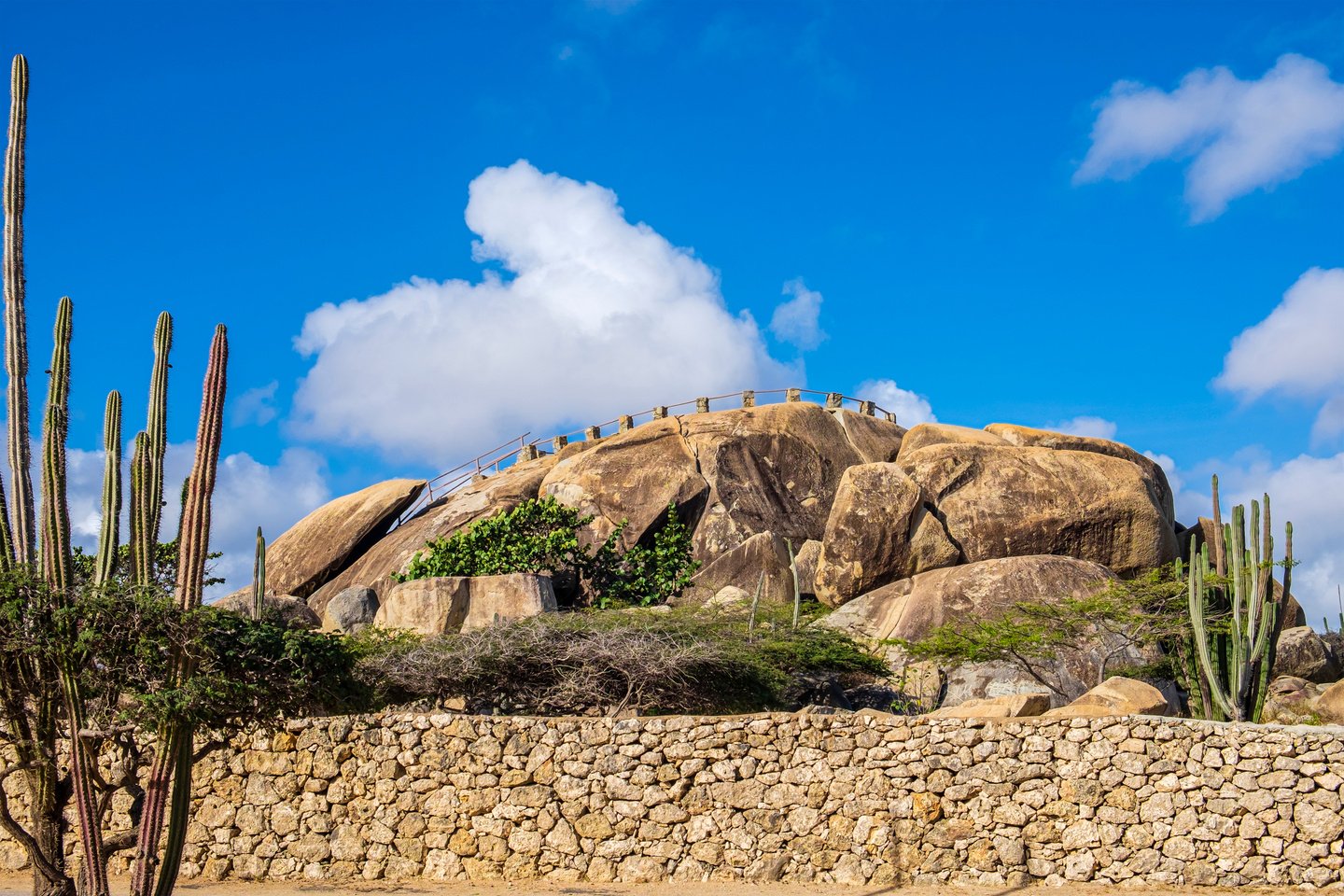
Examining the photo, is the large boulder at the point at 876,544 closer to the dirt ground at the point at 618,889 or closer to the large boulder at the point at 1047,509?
the large boulder at the point at 1047,509

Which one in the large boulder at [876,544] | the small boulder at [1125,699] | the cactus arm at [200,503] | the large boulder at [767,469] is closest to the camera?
the cactus arm at [200,503]

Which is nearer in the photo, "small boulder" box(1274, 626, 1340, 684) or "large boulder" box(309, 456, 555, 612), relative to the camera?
"small boulder" box(1274, 626, 1340, 684)

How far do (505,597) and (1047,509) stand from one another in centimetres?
1233

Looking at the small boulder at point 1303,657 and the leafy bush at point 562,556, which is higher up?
the leafy bush at point 562,556

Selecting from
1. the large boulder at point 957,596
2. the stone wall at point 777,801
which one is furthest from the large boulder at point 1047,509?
the stone wall at point 777,801

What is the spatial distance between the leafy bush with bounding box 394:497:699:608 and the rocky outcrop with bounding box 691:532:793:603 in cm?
78

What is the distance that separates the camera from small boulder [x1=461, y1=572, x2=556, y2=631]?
25.8m

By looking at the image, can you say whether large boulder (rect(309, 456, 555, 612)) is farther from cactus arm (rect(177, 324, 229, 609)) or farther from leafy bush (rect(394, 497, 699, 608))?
cactus arm (rect(177, 324, 229, 609))

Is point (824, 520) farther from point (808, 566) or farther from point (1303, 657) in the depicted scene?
point (1303, 657)

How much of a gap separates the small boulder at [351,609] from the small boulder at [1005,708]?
17.0 m

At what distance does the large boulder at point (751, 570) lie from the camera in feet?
102

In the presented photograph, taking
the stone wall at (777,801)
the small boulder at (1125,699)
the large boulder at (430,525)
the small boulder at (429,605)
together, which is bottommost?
the stone wall at (777,801)

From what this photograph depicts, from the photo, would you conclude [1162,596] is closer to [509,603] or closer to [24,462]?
[509,603]

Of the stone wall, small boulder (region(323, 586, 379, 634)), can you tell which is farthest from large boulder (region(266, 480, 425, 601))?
the stone wall
